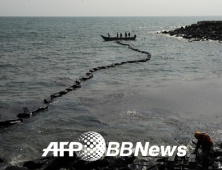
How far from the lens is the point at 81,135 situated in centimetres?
1346

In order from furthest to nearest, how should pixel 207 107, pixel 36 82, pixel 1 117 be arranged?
1. pixel 36 82
2. pixel 207 107
3. pixel 1 117

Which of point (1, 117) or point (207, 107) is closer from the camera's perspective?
point (1, 117)

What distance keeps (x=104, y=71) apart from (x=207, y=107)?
14.9m

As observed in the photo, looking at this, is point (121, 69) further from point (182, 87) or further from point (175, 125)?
point (175, 125)

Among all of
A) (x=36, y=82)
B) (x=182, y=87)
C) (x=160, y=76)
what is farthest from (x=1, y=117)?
(x=160, y=76)
